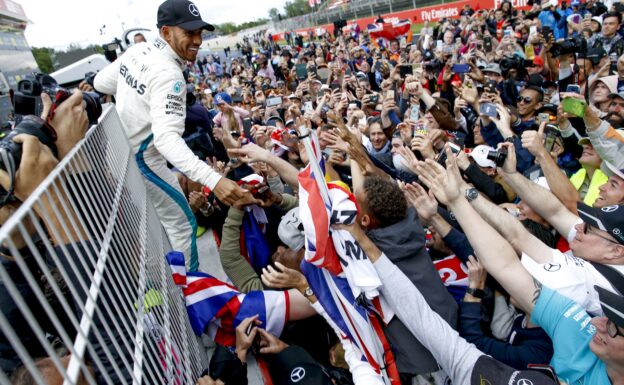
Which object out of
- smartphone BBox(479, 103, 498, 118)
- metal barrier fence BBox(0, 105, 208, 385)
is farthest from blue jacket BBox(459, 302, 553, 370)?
smartphone BBox(479, 103, 498, 118)

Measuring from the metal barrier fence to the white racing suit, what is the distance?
278mm

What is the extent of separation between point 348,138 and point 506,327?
1.80 meters

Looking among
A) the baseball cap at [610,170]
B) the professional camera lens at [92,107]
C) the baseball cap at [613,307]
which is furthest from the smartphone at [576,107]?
the professional camera lens at [92,107]

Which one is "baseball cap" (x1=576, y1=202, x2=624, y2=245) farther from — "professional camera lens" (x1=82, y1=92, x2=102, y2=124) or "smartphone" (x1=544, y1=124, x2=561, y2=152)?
"professional camera lens" (x1=82, y1=92, x2=102, y2=124)

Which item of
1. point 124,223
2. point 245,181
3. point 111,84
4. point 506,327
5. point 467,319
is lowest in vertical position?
point 506,327

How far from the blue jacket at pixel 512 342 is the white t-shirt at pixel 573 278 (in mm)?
236

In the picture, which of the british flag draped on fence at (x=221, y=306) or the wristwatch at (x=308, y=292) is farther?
the british flag draped on fence at (x=221, y=306)

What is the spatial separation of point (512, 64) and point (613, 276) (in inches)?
224

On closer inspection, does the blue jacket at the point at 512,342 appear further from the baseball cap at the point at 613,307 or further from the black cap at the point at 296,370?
the black cap at the point at 296,370

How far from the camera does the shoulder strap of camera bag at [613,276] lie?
1796 millimetres

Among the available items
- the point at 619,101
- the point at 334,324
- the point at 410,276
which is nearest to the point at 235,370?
the point at 334,324

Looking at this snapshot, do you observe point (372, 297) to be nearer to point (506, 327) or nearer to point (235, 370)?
point (235, 370)

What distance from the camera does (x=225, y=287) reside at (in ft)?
7.64

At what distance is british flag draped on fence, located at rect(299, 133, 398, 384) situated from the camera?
5.72 feet
